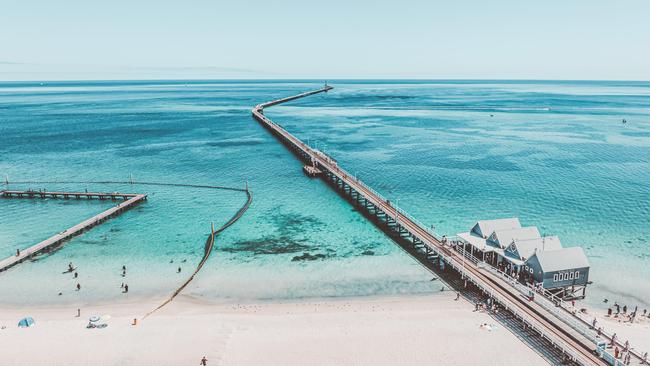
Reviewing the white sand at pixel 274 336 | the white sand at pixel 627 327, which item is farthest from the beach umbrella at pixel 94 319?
the white sand at pixel 627 327

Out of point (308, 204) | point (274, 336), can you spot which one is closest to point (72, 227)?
point (308, 204)

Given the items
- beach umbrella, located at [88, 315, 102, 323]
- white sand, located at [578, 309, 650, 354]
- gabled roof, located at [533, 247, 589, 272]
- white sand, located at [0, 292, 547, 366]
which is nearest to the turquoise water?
white sand, located at [0, 292, 547, 366]

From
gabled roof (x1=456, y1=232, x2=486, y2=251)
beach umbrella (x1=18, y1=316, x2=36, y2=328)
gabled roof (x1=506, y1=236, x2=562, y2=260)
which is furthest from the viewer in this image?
gabled roof (x1=456, y1=232, x2=486, y2=251)

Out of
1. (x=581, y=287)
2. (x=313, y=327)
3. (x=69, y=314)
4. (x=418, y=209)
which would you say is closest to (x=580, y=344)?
(x=581, y=287)

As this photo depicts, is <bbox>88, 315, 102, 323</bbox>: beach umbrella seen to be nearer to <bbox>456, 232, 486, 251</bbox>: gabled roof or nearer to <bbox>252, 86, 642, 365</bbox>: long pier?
<bbox>252, 86, 642, 365</bbox>: long pier

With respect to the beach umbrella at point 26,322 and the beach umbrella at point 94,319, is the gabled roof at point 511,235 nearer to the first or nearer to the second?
the beach umbrella at point 94,319

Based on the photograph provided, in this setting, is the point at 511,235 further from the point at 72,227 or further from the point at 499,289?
the point at 72,227
